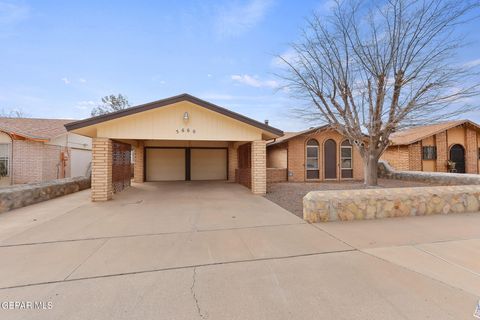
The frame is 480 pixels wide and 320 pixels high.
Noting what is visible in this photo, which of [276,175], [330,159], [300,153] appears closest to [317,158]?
[330,159]

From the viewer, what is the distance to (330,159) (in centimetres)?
1372

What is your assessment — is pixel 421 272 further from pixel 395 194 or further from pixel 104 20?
pixel 104 20

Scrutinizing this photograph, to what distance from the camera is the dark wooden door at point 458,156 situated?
1580 centimetres

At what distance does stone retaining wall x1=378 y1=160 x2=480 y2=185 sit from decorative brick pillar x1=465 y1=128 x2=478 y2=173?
22.2 ft

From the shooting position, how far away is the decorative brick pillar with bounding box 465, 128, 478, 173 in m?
15.8

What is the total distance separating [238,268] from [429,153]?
61.7 feet

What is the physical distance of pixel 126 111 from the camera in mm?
7328

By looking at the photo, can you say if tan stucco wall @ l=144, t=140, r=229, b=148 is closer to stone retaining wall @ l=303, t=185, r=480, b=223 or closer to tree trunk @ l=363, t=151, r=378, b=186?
tree trunk @ l=363, t=151, r=378, b=186

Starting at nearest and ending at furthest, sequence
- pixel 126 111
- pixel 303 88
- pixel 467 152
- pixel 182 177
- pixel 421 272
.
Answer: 1. pixel 421 272
2. pixel 126 111
3. pixel 303 88
4. pixel 182 177
5. pixel 467 152

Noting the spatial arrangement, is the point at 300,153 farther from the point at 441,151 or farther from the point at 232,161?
the point at 441,151

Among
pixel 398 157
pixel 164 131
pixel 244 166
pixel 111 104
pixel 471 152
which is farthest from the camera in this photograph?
pixel 111 104

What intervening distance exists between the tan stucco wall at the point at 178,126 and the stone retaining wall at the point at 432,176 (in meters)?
10.1

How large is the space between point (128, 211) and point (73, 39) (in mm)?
8703

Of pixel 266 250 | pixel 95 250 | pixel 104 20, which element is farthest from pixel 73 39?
pixel 266 250
